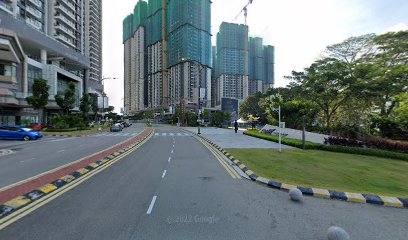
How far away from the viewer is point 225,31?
3932 inches

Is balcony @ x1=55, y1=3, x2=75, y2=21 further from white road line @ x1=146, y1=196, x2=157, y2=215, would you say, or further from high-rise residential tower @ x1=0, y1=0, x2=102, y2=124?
white road line @ x1=146, y1=196, x2=157, y2=215

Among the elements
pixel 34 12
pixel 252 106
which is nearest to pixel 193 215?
pixel 34 12

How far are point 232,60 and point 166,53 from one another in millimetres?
36242

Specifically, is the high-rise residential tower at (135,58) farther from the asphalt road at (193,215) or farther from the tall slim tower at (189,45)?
the asphalt road at (193,215)

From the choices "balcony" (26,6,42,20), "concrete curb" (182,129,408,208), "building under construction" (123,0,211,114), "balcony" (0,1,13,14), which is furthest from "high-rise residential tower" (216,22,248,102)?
"concrete curb" (182,129,408,208)

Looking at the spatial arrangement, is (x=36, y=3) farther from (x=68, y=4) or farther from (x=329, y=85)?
(x=329, y=85)

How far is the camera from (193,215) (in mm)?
5793

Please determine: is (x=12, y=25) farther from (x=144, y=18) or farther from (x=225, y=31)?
(x=144, y=18)

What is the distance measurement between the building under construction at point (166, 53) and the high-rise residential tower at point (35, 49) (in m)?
35.4

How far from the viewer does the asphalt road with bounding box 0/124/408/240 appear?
490cm

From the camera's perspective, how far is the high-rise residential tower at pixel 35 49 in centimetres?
3950

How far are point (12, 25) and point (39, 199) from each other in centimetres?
4778

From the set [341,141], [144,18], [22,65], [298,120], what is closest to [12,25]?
[22,65]

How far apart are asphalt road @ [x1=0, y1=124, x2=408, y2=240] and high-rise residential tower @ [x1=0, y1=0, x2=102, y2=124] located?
4135cm
